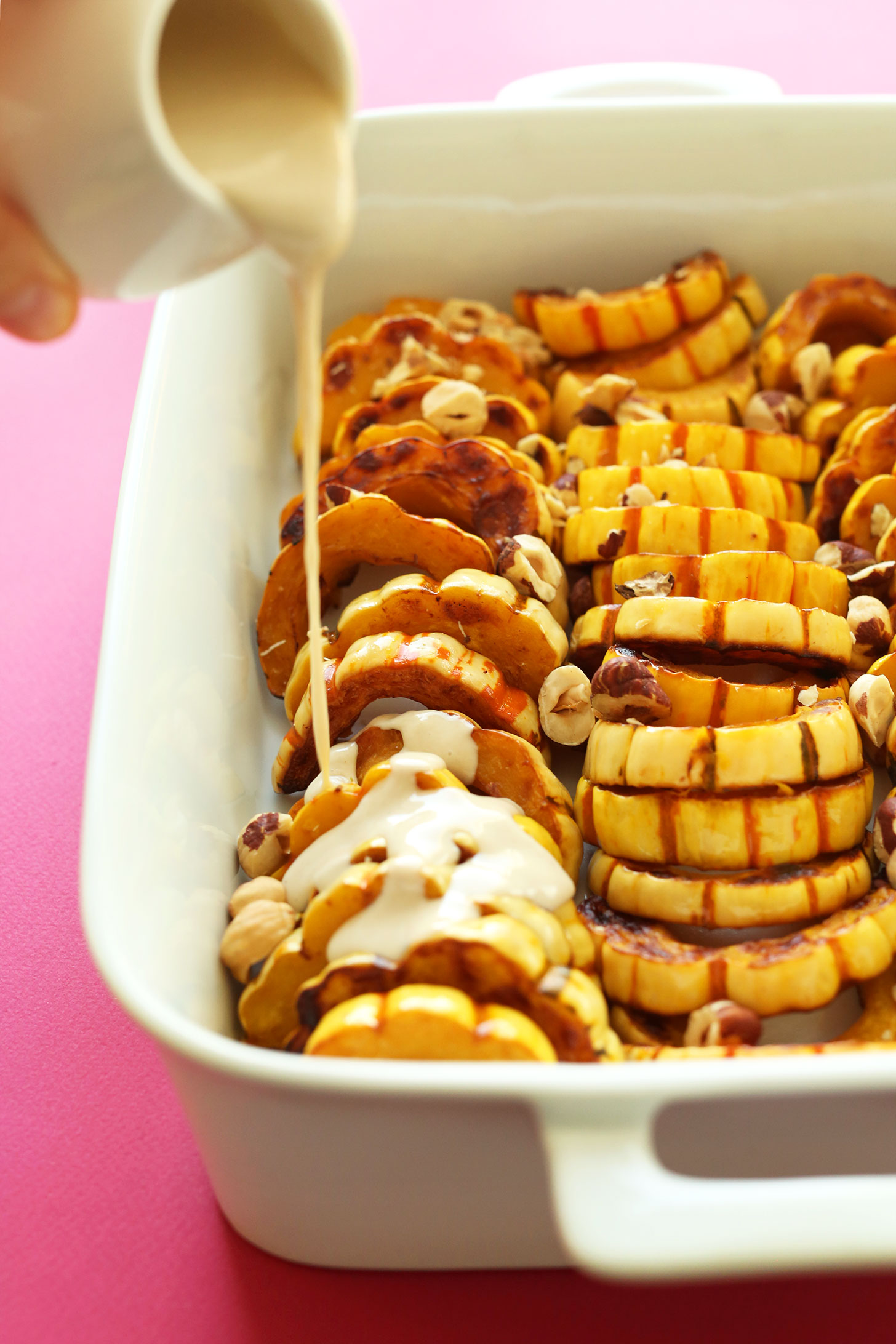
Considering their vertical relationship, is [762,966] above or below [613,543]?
Answer: below

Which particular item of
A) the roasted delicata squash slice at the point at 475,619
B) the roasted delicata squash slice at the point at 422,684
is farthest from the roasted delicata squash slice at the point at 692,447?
the roasted delicata squash slice at the point at 422,684

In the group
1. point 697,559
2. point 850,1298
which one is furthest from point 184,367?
point 850,1298

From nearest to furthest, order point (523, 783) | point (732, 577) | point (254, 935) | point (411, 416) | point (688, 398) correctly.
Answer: point (254, 935) → point (523, 783) → point (732, 577) → point (411, 416) → point (688, 398)

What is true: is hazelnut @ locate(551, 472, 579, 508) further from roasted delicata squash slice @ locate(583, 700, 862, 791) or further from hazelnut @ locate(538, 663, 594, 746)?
roasted delicata squash slice @ locate(583, 700, 862, 791)

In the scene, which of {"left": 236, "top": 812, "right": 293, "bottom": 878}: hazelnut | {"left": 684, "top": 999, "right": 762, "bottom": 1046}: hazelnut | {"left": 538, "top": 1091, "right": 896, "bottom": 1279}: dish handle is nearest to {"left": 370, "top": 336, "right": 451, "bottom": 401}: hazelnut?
{"left": 236, "top": 812, "right": 293, "bottom": 878}: hazelnut

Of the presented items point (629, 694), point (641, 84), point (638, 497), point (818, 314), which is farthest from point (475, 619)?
point (641, 84)

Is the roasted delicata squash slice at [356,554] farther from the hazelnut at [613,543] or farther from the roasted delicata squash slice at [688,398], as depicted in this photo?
the roasted delicata squash slice at [688,398]

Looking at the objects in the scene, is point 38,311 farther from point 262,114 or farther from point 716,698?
point 716,698
